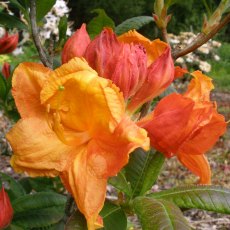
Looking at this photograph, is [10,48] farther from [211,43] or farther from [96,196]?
[211,43]

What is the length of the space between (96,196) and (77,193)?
0.03m

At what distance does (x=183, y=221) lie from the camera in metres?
0.80

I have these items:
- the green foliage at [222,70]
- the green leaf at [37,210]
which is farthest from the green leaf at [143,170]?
the green foliage at [222,70]

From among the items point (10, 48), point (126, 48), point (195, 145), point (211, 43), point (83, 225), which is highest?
point (126, 48)

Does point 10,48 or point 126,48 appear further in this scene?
point 10,48

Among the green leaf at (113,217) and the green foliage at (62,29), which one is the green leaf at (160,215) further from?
the green foliage at (62,29)

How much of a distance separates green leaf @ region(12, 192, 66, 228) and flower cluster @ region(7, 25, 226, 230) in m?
0.54

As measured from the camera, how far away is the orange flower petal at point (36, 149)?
0.82 meters

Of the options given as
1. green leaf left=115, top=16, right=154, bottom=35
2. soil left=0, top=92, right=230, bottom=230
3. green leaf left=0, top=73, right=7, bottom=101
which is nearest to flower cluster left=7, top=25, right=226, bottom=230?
green leaf left=115, top=16, right=154, bottom=35

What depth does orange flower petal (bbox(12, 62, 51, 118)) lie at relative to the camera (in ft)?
2.75

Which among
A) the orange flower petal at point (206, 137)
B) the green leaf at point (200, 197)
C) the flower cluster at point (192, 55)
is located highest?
the orange flower petal at point (206, 137)

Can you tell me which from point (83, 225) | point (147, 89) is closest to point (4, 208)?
point (83, 225)

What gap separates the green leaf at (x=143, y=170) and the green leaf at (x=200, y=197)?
0.24 ft

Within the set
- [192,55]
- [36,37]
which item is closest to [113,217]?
[36,37]
